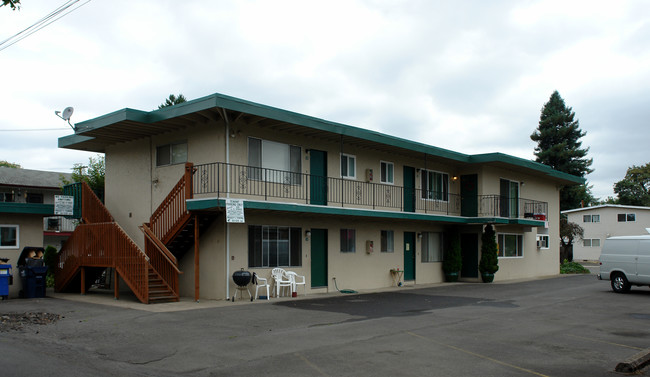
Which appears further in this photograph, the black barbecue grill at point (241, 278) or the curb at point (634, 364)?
the black barbecue grill at point (241, 278)

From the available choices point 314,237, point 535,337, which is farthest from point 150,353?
point 314,237

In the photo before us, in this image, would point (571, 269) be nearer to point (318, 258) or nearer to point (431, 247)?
point (431, 247)

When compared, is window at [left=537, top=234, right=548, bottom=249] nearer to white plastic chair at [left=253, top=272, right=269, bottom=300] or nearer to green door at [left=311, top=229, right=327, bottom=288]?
green door at [left=311, top=229, right=327, bottom=288]

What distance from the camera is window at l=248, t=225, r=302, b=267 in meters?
17.7

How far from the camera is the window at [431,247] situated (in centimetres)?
2478

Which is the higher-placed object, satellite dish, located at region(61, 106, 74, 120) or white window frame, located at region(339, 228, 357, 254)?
satellite dish, located at region(61, 106, 74, 120)

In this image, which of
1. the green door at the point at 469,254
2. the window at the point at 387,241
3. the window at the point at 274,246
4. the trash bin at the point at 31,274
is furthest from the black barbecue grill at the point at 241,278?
the green door at the point at 469,254

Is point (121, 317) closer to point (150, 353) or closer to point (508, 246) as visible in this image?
point (150, 353)

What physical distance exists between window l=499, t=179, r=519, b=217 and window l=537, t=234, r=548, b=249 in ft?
10.7

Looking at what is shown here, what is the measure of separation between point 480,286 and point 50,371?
61.5 feet

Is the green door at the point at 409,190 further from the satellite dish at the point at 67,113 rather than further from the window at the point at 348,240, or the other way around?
the satellite dish at the point at 67,113

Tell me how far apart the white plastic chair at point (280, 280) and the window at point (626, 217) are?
41.9 meters

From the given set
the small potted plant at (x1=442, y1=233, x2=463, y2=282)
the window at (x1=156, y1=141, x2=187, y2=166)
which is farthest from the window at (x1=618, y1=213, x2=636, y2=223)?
the window at (x1=156, y1=141, x2=187, y2=166)

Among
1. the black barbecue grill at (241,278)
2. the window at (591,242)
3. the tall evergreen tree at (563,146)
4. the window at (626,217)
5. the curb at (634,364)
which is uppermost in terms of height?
the tall evergreen tree at (563,146)
